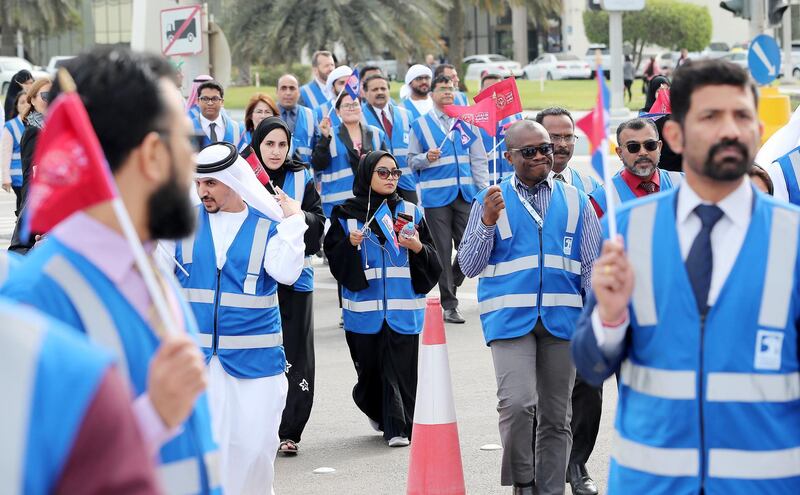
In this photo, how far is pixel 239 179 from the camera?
656 cm

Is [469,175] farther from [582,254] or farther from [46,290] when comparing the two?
[46,290]

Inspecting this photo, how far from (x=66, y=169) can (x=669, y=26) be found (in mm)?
66783

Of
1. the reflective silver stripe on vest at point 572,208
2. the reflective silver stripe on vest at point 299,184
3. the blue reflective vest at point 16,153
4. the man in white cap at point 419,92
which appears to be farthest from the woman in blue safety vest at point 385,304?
the blue reflective vest at point 16,153

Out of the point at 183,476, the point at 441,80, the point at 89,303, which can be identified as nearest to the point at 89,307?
the point at 89,303

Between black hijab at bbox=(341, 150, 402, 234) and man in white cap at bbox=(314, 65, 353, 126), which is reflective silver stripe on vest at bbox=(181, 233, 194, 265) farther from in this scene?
man in white cap at bbox=(314, 65, 353, 126)

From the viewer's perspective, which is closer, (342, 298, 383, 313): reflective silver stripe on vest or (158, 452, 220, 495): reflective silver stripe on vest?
(158, 452, 220, 495): reflective silver stripe on vest

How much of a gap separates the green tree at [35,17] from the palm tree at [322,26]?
19700 mm

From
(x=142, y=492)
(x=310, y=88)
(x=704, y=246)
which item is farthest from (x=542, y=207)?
(x=310, y=88)

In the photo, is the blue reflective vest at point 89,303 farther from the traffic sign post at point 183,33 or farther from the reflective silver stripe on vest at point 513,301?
the traffic sign post at point 183,33

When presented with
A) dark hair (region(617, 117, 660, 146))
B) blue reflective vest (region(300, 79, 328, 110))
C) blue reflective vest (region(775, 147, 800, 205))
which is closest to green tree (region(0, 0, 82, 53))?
blue reflective vest (region(300, 79, 328, 110))

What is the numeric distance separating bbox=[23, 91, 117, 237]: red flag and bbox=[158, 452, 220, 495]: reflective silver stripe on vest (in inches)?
23.7

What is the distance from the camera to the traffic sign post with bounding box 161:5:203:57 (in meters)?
14.9

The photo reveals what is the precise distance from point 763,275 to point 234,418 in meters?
3.38

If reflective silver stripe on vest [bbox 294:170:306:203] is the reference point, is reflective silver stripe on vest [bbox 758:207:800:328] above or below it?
below
